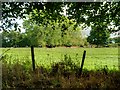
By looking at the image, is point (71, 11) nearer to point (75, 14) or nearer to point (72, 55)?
point (75, 14)

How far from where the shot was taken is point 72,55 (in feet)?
8.97

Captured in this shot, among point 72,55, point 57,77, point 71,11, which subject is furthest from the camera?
point 72,55

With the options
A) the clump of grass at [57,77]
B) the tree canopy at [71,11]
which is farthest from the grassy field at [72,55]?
the tree canopy at [71,11]

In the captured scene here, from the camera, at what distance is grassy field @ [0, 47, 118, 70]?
8.76 ft

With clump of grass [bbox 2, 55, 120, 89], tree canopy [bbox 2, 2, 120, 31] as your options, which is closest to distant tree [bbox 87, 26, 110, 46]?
tree canopy [bbox 2, 2, 120, 31]

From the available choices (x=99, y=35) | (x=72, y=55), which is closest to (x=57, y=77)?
(x=72, y=55)

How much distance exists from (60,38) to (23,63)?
0.59m

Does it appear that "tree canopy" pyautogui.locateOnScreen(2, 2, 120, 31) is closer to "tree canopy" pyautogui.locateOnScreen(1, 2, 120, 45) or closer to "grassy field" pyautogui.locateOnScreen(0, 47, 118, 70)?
"tree canopy" pyautogui.locateOnScreen(1, 2, 120, 45)

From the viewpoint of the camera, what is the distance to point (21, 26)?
103 inches

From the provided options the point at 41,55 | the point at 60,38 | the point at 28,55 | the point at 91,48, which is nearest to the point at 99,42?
the point at 91,48

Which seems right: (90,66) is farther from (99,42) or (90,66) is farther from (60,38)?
(60,38)

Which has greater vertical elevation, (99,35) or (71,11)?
(71,11)

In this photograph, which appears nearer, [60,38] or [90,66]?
[60,38]

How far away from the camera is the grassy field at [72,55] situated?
2670 millimetres
